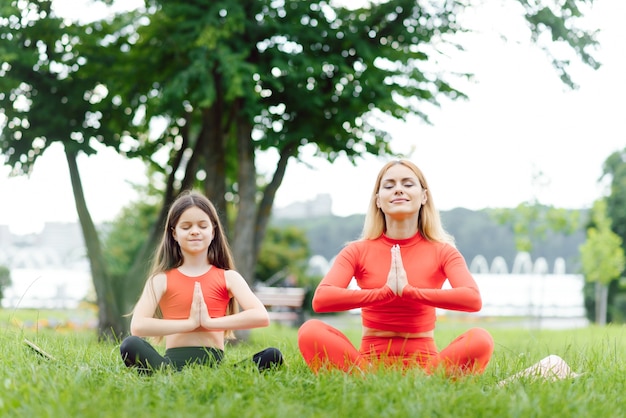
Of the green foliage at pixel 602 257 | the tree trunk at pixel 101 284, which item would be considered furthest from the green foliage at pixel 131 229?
the green foliage at pixel 602 257

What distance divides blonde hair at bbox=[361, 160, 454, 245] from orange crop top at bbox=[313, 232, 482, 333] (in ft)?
0.17

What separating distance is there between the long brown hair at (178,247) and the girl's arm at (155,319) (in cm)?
13

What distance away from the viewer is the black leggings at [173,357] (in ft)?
13.0

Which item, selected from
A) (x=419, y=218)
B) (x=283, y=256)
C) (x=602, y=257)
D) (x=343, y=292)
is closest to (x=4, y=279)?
(x=283, y=256)

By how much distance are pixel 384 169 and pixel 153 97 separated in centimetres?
636

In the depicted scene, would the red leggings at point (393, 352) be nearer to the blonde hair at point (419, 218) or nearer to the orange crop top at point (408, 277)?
the orange crop top at point (408, 277)

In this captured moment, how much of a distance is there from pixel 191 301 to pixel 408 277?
1249mm

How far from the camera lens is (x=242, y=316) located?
399cm

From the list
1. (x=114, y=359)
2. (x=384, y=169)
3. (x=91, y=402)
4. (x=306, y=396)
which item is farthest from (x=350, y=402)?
(x=114, y=359)

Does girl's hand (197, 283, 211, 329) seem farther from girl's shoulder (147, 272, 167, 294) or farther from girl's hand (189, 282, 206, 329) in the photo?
girl's shoulder (147, 272, 167, 294)

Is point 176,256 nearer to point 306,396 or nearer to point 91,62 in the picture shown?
point 306,396

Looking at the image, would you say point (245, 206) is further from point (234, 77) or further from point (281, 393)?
point (281, 393)

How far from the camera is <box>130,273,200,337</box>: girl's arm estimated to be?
3932mm

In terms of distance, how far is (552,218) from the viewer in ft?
68.3
